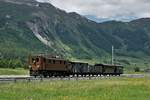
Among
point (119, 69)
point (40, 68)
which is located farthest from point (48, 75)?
point (119, 69)

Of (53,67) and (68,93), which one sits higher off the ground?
(53,67)

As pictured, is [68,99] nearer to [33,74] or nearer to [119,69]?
[33,74]

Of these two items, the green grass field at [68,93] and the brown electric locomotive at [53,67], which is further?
the brown electric locomotive at [53,67]

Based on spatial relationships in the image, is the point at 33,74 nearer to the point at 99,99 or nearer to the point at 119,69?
the point at 99,99

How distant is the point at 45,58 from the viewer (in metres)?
87.3

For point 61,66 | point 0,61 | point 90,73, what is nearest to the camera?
point 61,66

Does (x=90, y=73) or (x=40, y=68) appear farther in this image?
(x=90, y=73)

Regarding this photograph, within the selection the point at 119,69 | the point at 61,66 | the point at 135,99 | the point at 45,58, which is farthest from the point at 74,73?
the point at 135,99

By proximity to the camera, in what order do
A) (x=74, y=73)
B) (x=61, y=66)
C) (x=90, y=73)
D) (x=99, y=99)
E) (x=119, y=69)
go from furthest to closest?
(x=119, y=69)
(x=90, y=73)
(x=74, y=73)
(x=61, y=66)
(x=99, y=99)

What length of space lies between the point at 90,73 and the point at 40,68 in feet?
118

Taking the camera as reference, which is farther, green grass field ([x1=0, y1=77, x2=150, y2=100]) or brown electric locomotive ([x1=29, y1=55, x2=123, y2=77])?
brown electric locomotive ([x1=29, y1=55, x2=123, y2=77])

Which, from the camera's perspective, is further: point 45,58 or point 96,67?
point 96,67

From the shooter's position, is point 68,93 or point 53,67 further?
point 53,67

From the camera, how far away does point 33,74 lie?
282ft
